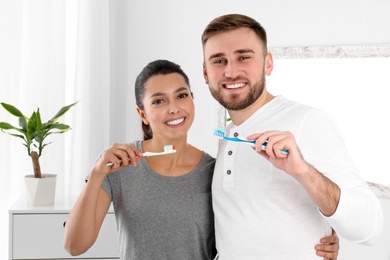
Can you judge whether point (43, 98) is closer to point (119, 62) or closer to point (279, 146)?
point (119, 62)

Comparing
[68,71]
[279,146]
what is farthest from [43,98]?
[279,146]

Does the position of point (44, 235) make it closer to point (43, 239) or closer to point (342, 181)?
point (43, 239)

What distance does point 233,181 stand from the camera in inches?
58.1

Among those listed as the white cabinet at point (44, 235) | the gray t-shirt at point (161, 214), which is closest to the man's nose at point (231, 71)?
the gray t-shirt at point (161, 214)

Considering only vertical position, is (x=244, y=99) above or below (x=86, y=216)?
above

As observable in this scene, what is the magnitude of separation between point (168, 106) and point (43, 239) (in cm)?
138

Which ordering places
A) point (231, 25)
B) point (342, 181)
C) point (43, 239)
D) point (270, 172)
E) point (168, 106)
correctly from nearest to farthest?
point (342, 181) → point (270, 172) → point (231, 25) → point (168, 106) → point (43, 239)

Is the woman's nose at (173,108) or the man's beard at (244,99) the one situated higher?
the man's beard at (244,99)

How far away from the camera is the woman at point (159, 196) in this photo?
1582 mm

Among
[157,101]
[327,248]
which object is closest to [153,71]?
[157,101]

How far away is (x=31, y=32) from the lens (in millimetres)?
3271

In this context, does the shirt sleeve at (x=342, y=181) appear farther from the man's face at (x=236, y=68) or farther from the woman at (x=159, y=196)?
the woman at (x=159, y=196)

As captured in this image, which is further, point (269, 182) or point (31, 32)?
point (31, 32)

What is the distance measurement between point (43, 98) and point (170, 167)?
1804mm
